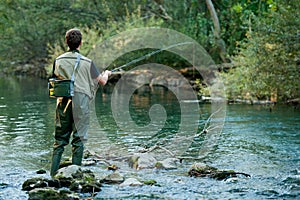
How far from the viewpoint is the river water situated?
6.59 m

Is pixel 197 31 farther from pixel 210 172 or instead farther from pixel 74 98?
pixel 74 98

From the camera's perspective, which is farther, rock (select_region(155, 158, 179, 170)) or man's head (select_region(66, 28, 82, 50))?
A: rock (select_region(155, 158, 179, 170))

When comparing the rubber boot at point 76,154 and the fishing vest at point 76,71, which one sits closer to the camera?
the fishing vest at point 76,71

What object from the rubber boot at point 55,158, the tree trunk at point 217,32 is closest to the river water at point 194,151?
the rubber boot at point 55,158

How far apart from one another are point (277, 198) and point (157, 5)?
23282 mm

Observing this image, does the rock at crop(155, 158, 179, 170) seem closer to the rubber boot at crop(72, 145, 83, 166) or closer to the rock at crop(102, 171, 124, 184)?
the rock at crop(102, 171, 124, 184)

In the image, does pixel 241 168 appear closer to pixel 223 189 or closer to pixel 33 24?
pixel 223 189

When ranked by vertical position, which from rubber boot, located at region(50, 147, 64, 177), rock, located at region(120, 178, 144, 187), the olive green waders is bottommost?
rock, located at region(120, 178, 144, 187)

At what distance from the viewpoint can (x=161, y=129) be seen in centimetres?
1227

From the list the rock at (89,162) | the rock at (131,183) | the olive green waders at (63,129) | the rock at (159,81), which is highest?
the rock at (159,81)

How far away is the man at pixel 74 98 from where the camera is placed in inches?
274

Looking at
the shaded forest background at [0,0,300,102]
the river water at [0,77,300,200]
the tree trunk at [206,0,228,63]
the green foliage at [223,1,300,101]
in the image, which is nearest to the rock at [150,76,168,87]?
the shaded forest background at [0,0,300,102]

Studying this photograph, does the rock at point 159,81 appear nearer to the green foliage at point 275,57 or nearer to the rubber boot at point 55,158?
the green foliage at point 275,57

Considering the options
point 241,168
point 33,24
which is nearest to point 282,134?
point 241,168
